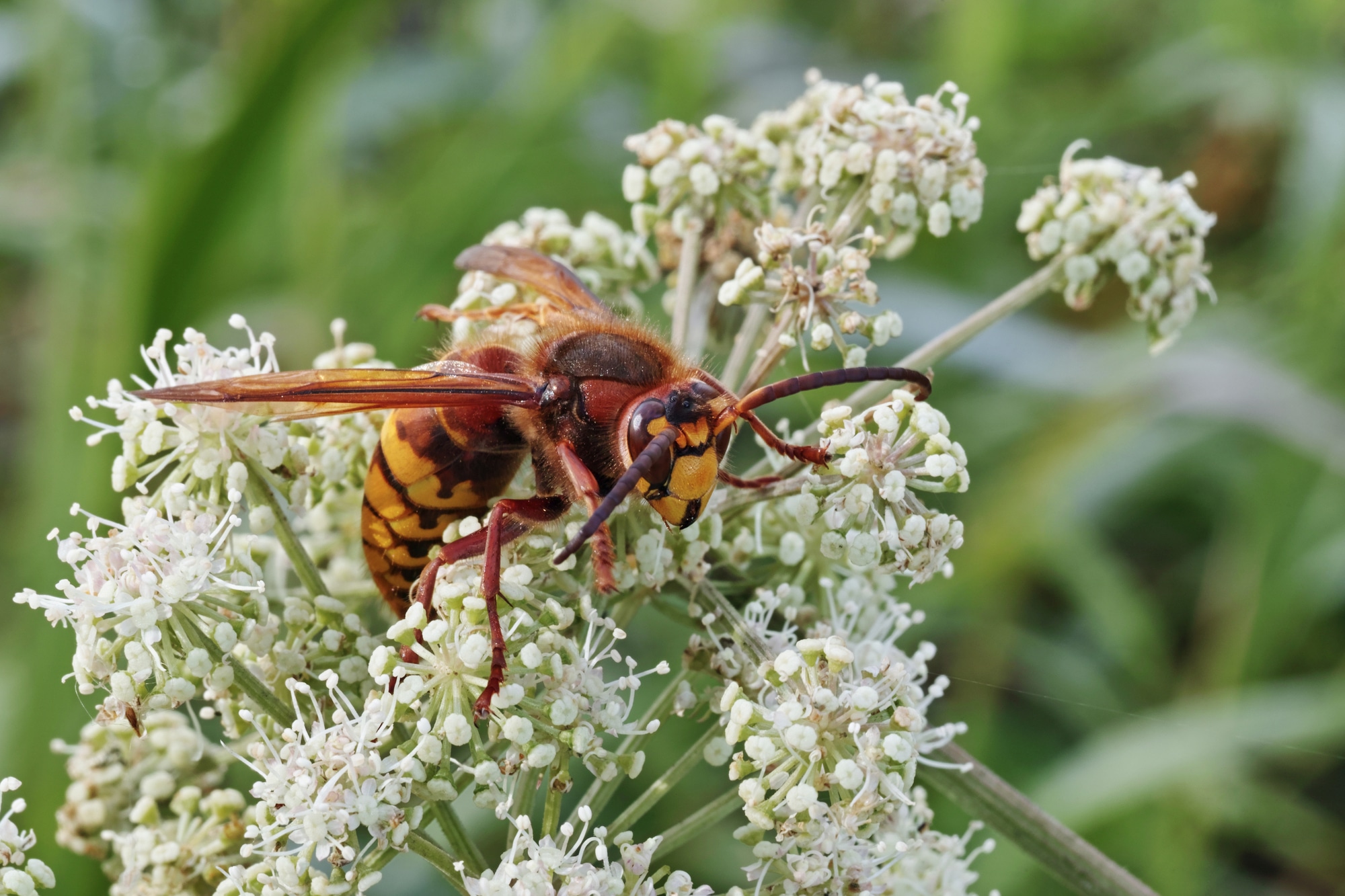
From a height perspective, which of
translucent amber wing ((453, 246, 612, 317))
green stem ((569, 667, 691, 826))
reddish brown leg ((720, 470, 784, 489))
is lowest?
green stem ((569, 667, 691, 826))

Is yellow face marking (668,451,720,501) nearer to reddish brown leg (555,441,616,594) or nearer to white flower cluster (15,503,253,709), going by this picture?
reddish brown leg (555,441,616,594)

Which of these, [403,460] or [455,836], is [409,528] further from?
[455,836]

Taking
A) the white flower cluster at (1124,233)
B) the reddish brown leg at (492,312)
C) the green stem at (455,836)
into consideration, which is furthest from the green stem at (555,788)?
the white flower cluster at (1124,233)

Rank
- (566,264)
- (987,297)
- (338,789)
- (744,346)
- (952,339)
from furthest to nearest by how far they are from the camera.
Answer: (987,297)
(566,264)
(744,346)
(952,339)
(338,789)

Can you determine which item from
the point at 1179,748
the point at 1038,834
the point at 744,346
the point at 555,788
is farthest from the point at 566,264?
the point at 1179,748

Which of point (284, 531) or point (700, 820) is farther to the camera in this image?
point (284, 531)

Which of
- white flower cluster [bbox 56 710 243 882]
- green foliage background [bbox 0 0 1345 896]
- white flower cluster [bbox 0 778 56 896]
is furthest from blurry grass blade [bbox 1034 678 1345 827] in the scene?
white flower cluster [bbox 0 778 56 896]

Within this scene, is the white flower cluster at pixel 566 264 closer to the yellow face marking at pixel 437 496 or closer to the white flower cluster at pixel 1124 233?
the yellow face marking at pixel 437 496
